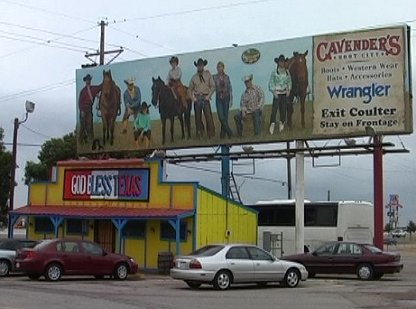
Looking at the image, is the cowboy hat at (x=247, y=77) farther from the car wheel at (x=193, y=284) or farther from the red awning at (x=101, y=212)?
the car wheel at (x=193, y=284)

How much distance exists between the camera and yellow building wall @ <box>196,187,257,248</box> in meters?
32.3

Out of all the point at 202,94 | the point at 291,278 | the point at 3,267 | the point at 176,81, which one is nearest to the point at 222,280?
the point at 291,278

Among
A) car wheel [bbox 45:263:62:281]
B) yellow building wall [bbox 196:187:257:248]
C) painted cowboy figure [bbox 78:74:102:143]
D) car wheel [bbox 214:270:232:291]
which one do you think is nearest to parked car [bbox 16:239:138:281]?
car wheel [bbox 45:263:62:281]

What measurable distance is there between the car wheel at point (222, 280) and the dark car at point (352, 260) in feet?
23.2

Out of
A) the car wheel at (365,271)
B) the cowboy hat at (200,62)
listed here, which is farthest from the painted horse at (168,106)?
the car wheel at (365,271)

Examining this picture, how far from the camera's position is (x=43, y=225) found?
37375 millimetres

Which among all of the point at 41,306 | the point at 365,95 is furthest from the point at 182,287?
the point at 365,95

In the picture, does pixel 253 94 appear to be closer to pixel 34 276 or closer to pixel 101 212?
pixel 101 212

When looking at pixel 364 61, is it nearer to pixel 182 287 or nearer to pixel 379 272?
pixel 379 272

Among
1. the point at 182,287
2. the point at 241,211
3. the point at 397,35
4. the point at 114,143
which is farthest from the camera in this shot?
the point at 114,143

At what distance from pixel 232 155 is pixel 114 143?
23.4ft

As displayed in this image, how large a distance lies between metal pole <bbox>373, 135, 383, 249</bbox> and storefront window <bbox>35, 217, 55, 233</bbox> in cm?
1554

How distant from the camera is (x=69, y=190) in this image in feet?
119

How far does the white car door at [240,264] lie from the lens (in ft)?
74.3
